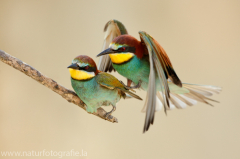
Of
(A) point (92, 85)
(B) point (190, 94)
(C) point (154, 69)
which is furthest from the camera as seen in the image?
(B) point (190, 94)

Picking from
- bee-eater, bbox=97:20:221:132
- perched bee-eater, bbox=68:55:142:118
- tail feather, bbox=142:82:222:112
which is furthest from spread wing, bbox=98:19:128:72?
tail feather, bbox=142:82:222:112

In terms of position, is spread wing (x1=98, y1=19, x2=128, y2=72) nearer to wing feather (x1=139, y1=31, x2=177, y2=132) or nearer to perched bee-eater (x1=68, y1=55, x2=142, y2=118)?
perched bee-eater (x1=68, y1=55, x2=142, y2=118)

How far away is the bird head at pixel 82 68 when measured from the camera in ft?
3.54

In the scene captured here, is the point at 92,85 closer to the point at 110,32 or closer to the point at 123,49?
the point at 123,49

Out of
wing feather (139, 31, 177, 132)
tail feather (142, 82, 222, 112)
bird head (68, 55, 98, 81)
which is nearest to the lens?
wing feather (139, 31, 177, 132)

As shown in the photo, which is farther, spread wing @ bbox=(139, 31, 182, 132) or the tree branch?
the tree branch

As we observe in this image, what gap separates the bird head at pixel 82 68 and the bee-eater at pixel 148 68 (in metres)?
0.08

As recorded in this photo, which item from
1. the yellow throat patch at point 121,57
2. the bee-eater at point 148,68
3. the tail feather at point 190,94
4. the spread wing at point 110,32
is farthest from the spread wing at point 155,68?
the spread wing at point 110,32

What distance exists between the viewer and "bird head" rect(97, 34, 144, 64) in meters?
1.10

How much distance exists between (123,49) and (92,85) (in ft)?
0.71

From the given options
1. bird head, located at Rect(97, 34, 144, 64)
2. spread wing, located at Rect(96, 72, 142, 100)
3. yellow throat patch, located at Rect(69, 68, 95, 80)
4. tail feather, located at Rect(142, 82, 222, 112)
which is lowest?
tail feather, located at Rect(142, 82, 222, 112)

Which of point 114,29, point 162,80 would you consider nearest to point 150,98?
point 162,80

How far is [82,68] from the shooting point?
1092mm

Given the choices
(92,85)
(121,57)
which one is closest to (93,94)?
(92,85)
